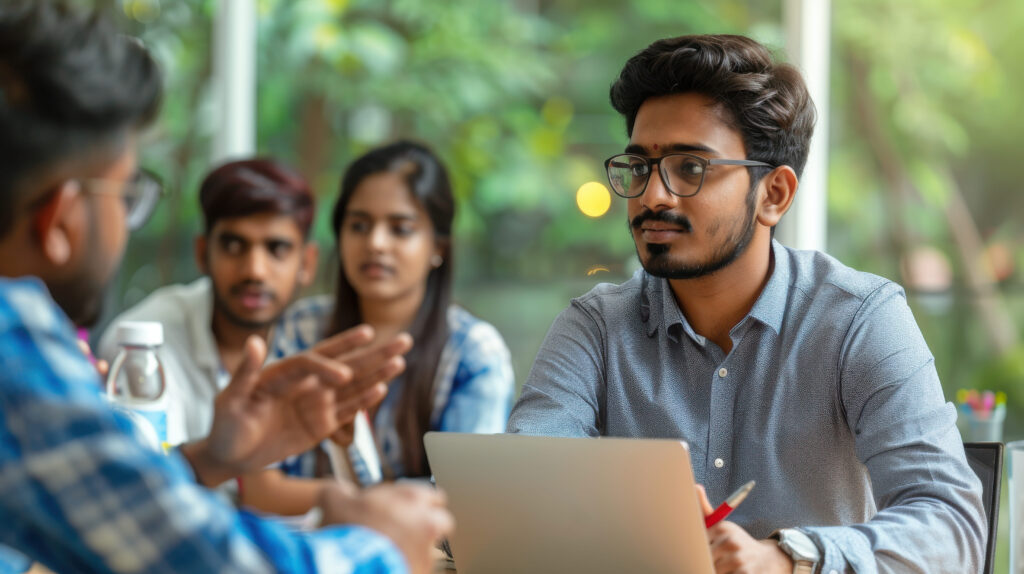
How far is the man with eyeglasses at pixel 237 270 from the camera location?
2.85 m

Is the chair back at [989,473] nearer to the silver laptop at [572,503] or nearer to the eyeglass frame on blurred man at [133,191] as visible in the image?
the silver laptop at [572,503]

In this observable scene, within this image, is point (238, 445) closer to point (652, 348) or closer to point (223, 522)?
point (223, 522)

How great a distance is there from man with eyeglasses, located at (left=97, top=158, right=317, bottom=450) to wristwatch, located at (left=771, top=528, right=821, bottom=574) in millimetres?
1913

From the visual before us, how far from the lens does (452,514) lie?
1282 mm

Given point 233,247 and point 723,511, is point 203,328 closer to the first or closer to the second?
point 233,247

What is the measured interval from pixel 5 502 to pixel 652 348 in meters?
1.15

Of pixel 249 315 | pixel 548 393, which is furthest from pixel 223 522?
pixel 249 315

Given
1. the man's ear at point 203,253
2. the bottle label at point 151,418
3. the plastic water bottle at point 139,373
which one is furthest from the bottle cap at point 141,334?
the man's ear at point 203,253

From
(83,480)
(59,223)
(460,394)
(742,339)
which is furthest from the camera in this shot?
(460,394)

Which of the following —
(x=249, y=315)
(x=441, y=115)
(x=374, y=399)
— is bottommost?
(x=249, y=315)

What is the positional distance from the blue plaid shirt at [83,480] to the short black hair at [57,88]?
0.13 metres

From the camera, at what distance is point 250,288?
2877 millimetres

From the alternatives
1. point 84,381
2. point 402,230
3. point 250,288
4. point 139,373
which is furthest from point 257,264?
point 84,381

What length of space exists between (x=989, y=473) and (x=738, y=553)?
21.2 inches
